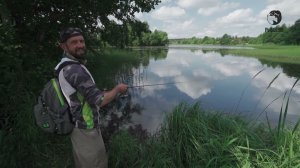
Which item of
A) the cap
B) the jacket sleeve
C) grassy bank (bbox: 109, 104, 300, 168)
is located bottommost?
grassy bank (bbox: 109, 104, 300, 168)

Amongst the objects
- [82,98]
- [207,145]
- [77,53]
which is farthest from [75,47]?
[207,145]

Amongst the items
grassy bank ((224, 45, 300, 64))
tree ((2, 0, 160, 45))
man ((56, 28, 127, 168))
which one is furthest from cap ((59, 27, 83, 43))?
grassy bank ((224, 45, 300, 64))

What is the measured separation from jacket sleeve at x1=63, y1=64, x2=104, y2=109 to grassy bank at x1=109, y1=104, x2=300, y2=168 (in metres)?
1.83

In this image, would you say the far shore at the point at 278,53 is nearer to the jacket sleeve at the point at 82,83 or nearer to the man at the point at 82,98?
the man at the point at 82,98

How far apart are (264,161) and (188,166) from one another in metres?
1.22

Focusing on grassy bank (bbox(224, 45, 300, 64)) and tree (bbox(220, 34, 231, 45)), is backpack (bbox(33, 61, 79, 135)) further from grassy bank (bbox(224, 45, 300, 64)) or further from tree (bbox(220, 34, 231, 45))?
tree (bbox(220, 34, 231, 45))

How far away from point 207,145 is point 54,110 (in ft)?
7.43

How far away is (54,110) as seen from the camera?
10.8ft

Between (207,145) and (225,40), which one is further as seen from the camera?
(225,40)

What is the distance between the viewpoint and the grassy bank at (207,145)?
4012 mm

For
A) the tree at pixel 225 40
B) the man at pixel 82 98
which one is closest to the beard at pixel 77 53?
the man at pixel 82 98

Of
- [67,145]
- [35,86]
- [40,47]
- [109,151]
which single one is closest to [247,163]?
[109,151]

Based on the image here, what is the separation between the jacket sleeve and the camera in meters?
3.10

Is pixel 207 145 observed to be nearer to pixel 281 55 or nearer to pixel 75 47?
pixel 75 47
